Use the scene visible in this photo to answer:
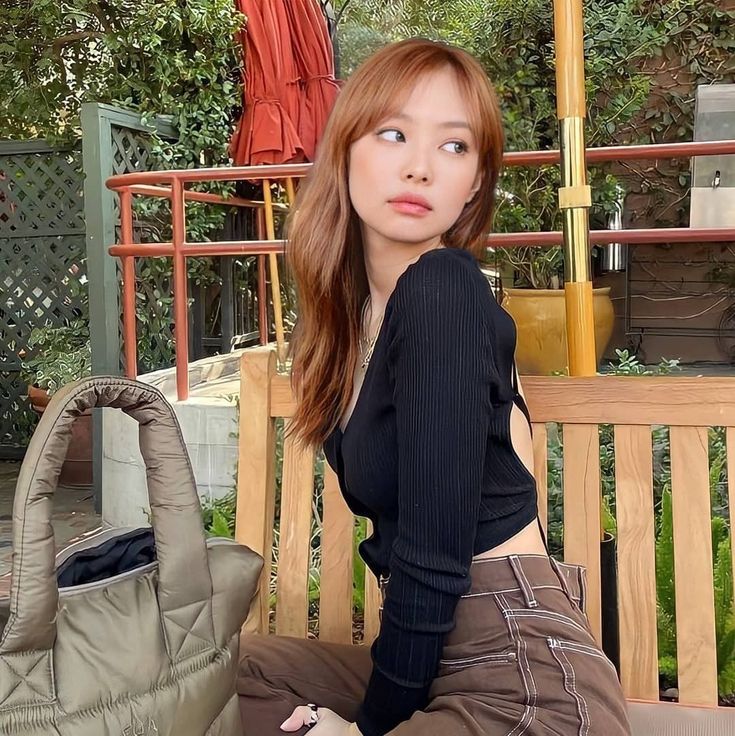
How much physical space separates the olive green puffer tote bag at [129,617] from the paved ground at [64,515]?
2.68 meters

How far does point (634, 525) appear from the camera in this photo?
1.56 metres

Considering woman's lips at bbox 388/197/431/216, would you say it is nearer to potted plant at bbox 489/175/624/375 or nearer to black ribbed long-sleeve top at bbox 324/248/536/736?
black ribbed long-sleeve top at bbox 324/248/536/736

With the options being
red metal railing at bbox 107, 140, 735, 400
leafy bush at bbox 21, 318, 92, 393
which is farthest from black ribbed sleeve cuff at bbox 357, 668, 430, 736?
leafy bush at bbox 21, 318, 92, 393

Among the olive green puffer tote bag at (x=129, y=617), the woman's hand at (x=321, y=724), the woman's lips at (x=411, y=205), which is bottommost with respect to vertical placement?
the woman's hand at (x=321, y=724)

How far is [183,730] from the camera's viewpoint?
97 cm

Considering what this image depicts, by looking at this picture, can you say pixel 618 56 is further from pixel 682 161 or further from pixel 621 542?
pixel 621 542

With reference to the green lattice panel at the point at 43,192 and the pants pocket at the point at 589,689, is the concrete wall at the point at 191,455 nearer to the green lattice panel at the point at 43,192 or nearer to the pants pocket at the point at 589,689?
the green lattice panel at the point at 43,192

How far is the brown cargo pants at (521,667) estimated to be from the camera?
1042 millimetres

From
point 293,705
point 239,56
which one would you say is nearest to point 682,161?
point 239,56

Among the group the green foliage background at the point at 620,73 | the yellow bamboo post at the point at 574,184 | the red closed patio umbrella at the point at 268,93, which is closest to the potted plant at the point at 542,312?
the green foliage background at the point at 620,73

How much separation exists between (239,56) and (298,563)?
3989 millimetres

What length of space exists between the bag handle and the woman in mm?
248

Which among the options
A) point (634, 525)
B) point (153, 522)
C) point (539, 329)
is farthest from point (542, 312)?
point (153, 522)

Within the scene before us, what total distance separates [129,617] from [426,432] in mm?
394
